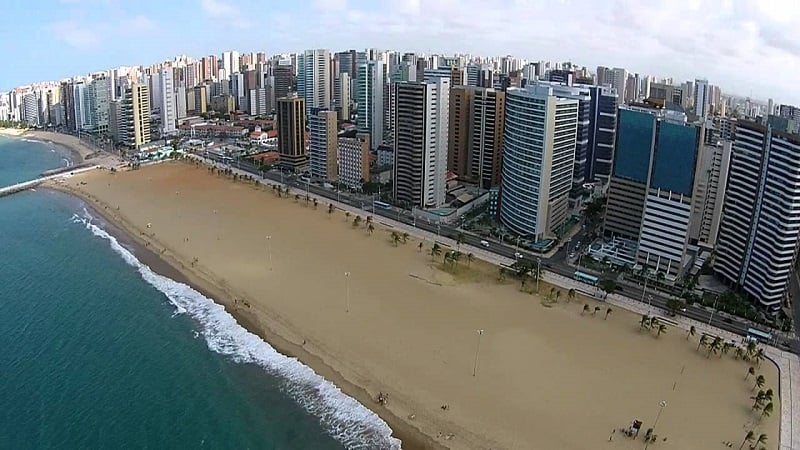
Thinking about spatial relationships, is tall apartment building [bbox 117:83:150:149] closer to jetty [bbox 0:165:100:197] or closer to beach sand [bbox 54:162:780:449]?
jetty [bbox 0:165:100:197]

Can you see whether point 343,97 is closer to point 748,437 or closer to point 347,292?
point 347,292

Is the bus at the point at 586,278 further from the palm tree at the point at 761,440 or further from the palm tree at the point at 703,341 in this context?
the palm tree at the point at 761,440

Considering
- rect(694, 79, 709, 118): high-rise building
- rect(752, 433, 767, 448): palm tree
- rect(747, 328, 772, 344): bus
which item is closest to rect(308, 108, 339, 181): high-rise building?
rect(747, 328, 772, 344): bus

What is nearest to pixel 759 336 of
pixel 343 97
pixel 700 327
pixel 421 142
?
A: pixel 700 327

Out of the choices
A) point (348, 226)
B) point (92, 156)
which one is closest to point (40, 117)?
point (92, 156)

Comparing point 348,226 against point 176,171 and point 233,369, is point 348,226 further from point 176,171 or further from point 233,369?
point 176,171

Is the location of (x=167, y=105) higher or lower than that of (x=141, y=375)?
higher

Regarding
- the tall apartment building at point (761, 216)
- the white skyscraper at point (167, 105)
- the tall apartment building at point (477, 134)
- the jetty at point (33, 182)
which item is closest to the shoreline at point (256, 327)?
the jetty at point (33, 182)
